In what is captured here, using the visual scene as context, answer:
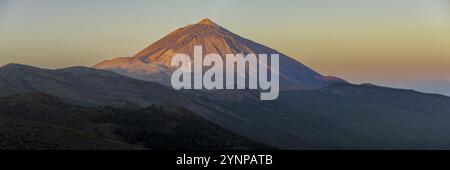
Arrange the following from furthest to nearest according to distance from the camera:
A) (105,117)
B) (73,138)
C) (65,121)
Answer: (105,117) → (65,121) → (73,138)

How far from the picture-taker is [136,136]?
113m

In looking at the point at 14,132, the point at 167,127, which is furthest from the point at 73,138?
the point at 167,127

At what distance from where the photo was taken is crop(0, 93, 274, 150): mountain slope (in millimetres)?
77125

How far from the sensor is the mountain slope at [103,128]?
253 feet

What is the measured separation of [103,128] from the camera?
11588 cm

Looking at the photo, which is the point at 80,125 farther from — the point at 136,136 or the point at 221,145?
the point at 221,145

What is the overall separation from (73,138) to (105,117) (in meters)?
54.8

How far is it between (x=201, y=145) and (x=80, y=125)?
24509 millimetres
